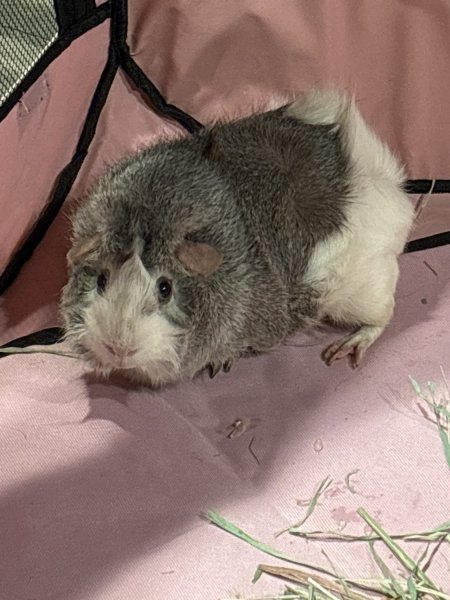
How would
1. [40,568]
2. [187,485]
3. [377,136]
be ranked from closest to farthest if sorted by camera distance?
[40,568] → [187,485] → [377,136]

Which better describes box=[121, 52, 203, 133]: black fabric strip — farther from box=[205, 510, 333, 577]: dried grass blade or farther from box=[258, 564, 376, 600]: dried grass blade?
box=[258, 564, 376, 600]: dried grass blade

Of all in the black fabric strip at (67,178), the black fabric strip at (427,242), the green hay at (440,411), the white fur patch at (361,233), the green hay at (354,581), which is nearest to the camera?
the green hay at (354,581)

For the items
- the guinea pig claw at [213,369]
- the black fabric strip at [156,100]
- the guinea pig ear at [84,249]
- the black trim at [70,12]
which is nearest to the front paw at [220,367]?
the guinea pig claw at [213,369]

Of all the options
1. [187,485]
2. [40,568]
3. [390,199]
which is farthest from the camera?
[390,199]

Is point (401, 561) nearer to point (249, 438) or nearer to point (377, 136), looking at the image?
point (249, 438)

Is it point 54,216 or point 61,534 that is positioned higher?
point 54,216

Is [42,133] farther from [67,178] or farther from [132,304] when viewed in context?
[132,304]

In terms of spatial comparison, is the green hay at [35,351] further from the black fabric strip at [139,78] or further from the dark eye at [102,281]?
the black fabric strip at [139,78]

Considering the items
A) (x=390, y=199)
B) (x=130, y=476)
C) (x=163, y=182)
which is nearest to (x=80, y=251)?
(x=163, y=182)
